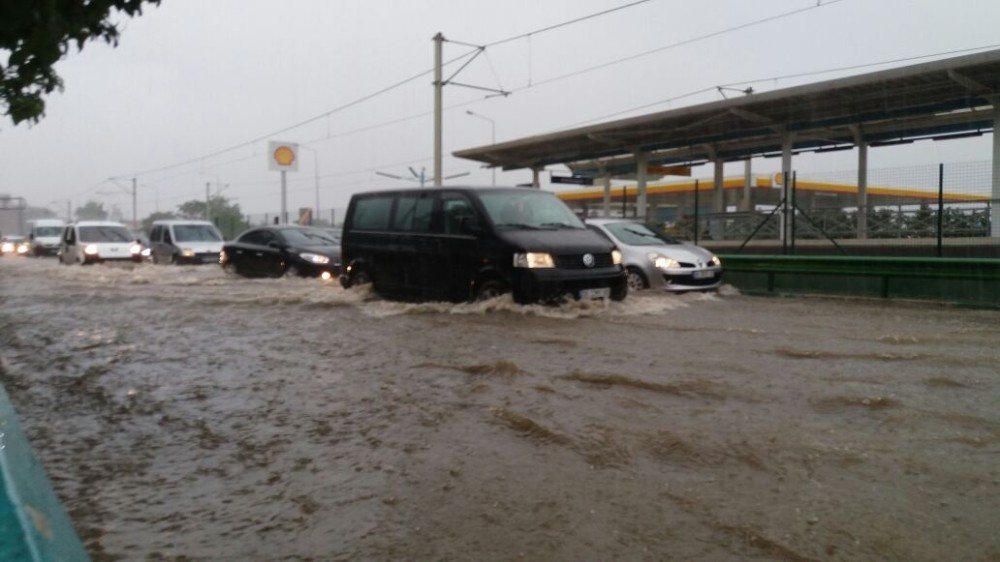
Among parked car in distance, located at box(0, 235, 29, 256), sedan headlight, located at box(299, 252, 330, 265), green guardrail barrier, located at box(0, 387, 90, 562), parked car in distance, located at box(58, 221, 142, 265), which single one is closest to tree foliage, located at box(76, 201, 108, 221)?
parked car in distance, located at box(0, 235, 29, 256)

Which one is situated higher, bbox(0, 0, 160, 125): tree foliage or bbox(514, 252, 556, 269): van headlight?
bbox(0, 0, 160, 125): tree foliage

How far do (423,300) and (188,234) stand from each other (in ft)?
51.0

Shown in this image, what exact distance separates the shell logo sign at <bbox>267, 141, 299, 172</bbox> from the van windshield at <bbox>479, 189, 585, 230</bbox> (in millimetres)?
33784

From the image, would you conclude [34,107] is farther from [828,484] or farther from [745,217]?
[745,217]

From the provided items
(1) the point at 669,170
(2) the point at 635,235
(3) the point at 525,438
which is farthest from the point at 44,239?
(3) the point at 525,438

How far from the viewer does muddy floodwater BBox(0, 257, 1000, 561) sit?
3.33m

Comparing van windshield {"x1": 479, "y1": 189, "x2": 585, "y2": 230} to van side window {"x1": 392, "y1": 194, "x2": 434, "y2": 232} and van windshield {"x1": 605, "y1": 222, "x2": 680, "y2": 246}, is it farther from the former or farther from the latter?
van windshield {"x1": 605, "y1": 222, "x2": 680, "y2": 246}

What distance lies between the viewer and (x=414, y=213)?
10.9 meters

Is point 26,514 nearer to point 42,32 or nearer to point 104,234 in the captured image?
point 42,32

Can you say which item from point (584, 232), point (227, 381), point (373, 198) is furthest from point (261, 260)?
point (227, 381)

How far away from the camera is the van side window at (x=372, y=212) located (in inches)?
454

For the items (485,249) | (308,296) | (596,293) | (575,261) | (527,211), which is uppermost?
(527,211)

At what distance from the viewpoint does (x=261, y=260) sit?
17.2 m

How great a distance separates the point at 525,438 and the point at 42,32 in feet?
12.1
